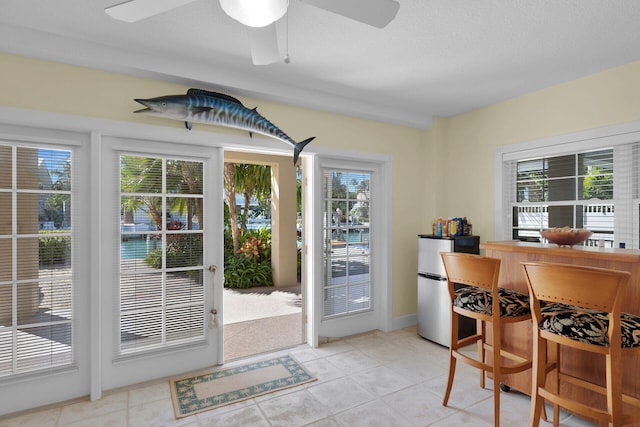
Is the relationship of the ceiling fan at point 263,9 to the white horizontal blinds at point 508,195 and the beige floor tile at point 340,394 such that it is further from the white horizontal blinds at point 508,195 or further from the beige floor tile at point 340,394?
the white horizontal blinds at point 508,195

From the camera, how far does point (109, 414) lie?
233 cm

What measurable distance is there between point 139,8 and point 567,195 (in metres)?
3.67

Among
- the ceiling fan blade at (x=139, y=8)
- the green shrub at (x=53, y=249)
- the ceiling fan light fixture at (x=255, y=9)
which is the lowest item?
the green shrub at (x=53, y=249)

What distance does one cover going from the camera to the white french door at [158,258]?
266cm

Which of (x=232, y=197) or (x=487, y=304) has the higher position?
(x=232, y=197)

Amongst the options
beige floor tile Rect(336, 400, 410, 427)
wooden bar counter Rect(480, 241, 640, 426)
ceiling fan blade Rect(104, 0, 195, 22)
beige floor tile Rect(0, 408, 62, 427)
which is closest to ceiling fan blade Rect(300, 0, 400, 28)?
ceiling fan blade Rect(104, 0, 195, 22)

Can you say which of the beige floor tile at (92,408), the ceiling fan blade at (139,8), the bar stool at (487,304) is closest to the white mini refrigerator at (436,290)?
the bar stool at (487,304)

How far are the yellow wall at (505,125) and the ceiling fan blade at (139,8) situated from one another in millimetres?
3302

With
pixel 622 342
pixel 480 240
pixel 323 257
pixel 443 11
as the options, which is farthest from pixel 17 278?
pixel 480 240

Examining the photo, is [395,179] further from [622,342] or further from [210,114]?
[622,342]

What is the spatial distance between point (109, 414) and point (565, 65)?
4329 mm

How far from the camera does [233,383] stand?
2.75m

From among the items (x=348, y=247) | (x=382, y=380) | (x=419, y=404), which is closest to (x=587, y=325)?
(x=419, y=404)

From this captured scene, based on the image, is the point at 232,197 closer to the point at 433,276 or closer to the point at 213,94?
the point at 213,94
